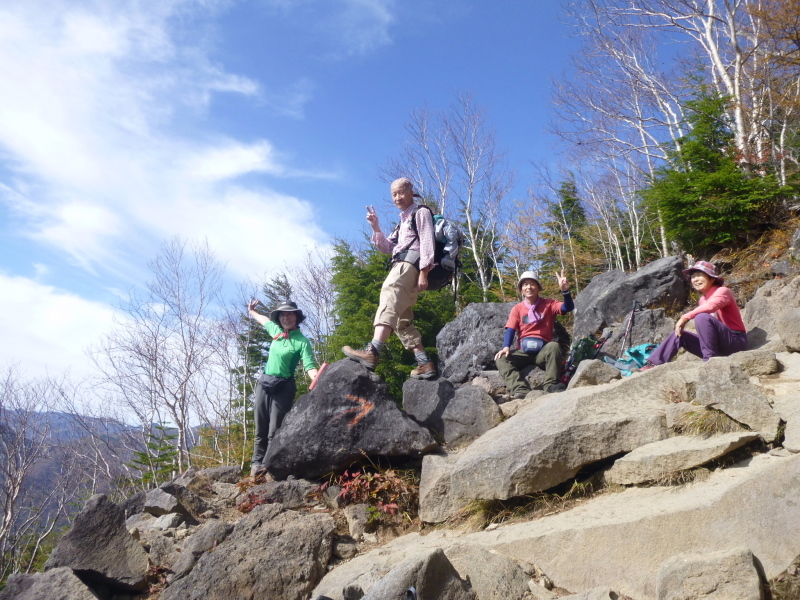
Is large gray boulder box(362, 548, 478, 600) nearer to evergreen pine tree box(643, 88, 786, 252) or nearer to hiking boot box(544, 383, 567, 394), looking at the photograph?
hiking boot box(544, 383, 567, 394)

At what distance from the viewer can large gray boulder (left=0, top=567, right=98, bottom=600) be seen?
411cm

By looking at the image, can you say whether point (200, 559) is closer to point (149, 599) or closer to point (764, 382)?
point (149, 599)

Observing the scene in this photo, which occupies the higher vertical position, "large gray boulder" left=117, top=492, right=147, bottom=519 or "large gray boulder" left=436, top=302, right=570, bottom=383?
"large gray boulder" left=436, top=302, right=570, bottom=383

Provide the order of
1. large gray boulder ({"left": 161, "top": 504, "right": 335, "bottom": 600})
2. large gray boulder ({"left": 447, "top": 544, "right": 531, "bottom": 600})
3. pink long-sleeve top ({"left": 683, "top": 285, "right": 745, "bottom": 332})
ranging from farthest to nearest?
pink long-sleeve top ({"left": 683, "top": 285, "right": 745, "bottom": 332}) → large gray boulder ({"left": 161, "top": 504, "right": 335, "bottom": 600}) → large gray boulder ({"left": 447, "top": 544, "right": 531, "bottom": 600})

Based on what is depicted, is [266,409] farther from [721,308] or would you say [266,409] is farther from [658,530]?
[721,308]

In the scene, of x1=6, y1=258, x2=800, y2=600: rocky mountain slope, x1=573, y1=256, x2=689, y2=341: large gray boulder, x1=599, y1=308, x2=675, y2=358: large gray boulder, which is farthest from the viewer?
x1=573, y1=256, x2=689, y2=341: large gray boulder

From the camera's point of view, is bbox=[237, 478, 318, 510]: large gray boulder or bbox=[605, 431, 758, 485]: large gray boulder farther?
bbox=[237, 478, 318, 510]: large gray boulder

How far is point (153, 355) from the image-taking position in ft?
43.0

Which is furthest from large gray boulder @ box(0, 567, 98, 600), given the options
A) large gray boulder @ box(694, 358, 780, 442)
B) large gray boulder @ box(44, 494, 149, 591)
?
large gray boulder @ box(694, 358, 780, 442)

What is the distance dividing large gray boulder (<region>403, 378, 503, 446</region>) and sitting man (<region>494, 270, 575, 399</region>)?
0.78 meters

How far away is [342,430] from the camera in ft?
17.6

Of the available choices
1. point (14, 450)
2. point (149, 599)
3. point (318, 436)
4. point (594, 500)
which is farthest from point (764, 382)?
point (14, 450)

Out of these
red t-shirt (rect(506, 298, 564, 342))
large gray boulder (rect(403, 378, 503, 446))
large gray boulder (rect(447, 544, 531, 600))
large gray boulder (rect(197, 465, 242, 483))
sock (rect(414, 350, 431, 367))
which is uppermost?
red t-shirt (rect(506, 298, 564, 342))

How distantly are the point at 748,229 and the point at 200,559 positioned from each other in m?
10.1
